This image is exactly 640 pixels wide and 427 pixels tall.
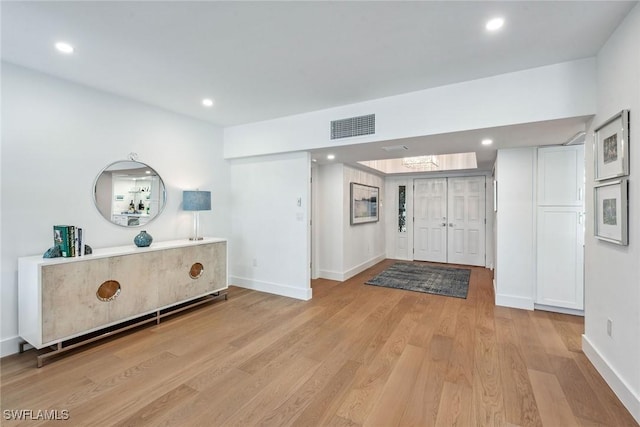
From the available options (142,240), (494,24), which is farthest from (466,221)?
(142,240)

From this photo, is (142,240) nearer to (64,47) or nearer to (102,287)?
(102,287)

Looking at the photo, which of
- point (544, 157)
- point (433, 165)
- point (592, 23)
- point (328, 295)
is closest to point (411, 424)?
point (328, 295)

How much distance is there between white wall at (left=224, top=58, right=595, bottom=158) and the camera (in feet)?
8.20

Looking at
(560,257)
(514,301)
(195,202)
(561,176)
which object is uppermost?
(561,176)

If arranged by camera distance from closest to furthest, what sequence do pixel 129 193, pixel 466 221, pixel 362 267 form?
pixel 129 193, pixel 362 267, pixel 466 221

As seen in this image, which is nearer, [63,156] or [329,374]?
[329,374]

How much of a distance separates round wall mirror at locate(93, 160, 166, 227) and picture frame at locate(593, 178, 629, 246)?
4.54 m

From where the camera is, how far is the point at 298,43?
7.45ft

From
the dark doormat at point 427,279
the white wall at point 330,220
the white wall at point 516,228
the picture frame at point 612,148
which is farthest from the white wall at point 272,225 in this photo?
the picture frame at point 612,148

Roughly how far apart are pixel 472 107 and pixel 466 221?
14.4 feet

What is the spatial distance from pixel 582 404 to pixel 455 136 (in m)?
2.48

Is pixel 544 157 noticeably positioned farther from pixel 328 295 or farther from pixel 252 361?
pixel 252 361

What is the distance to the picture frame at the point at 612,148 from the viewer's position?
191 cm

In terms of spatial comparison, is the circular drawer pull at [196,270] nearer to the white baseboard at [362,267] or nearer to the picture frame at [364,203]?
the white baseboard at [362,267]
